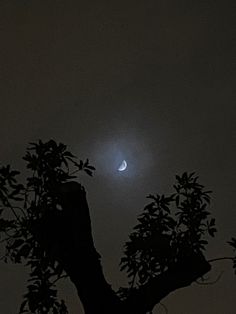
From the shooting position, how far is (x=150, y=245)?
289 cm

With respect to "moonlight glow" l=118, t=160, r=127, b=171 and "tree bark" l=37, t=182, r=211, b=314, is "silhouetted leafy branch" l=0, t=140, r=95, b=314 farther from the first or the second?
"moonlight glow" l=118, t=160, r=127, b=171

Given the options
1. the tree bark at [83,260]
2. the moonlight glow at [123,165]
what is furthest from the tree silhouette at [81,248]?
the moonlight glow at [123,165]

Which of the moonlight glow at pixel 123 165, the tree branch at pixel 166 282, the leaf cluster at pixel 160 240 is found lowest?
the tree branch at pixel 166 282

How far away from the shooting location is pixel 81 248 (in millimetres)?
2688

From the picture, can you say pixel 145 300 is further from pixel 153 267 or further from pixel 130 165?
pixel 130 165

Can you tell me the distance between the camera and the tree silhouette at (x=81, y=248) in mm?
2691

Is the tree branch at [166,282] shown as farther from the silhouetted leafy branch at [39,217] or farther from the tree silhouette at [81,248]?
the silhouetted leafy branch at [39,217]

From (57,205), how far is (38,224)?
14 cm

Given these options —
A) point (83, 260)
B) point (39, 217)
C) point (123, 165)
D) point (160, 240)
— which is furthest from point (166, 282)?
point (123, 165)

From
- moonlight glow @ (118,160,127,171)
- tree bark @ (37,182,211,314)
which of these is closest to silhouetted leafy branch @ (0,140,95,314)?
tree bark @ (37,182,211,314)

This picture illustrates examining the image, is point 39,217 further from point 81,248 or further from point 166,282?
point 166,282

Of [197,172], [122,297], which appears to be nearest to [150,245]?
[122,297]

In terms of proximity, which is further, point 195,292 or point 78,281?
point 195,292

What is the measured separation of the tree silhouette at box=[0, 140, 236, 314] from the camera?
269cm
